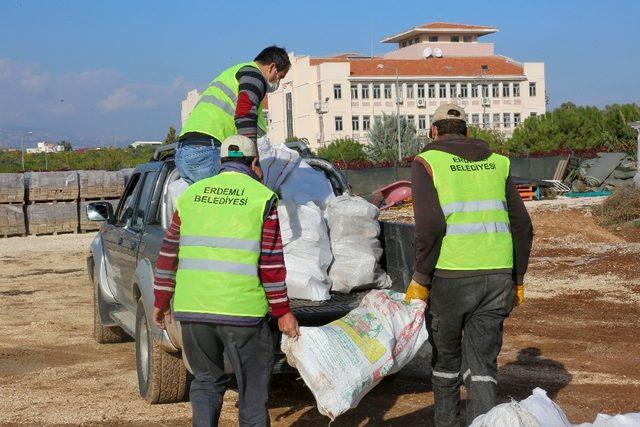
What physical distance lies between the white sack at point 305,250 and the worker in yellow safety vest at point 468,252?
1413mm

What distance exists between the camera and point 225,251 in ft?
15.8

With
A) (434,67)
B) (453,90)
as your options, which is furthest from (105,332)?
(434,67)

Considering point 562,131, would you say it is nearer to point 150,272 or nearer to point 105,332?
point 105,332

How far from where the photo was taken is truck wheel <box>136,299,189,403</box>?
6.80m

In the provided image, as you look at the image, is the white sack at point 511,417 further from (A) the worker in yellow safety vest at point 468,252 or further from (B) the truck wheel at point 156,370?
(B) the truck wheel at point 156,370

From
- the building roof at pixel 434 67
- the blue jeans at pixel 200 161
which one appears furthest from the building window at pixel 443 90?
the blue jeans at pixel 200 161

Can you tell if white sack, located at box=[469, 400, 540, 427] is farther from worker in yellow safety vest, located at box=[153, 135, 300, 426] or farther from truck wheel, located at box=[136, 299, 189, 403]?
truck wheel, located at box=[136, 299, 189, 403]

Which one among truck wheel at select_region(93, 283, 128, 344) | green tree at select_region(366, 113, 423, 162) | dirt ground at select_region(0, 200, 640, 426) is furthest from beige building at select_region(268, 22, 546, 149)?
truck wheel at select_region(93, 283, 128, 344)

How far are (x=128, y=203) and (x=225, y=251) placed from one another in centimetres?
426

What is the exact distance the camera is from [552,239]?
19766 millimetres

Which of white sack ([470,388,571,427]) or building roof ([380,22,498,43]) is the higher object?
building roof ([380,22,498,43])

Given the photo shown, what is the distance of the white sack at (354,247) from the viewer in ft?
23.0

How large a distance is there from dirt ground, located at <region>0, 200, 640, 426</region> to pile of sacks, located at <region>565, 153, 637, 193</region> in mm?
21805

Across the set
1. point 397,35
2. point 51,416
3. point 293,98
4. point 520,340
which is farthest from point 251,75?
point 397,35
